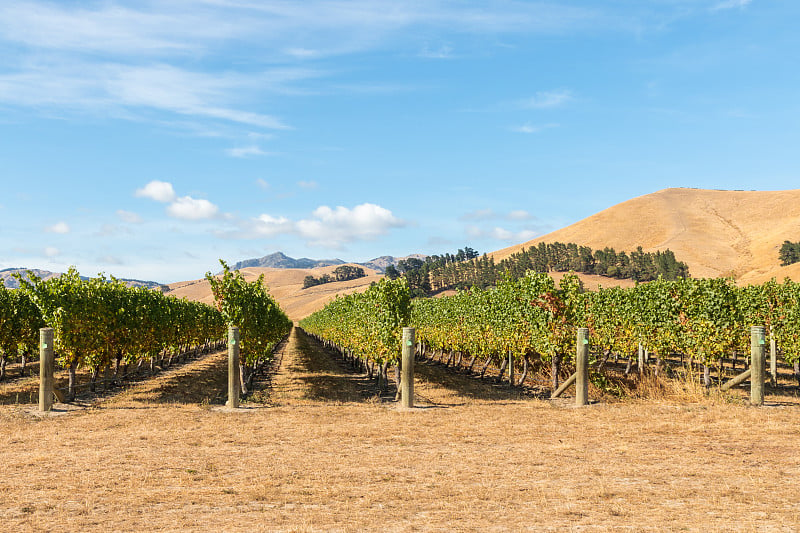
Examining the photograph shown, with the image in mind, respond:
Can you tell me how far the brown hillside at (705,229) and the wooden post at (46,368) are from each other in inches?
4367

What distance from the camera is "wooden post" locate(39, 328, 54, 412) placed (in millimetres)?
13219

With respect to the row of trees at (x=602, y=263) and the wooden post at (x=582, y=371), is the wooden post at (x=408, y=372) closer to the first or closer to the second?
the wooden post at (x=582, y=371)

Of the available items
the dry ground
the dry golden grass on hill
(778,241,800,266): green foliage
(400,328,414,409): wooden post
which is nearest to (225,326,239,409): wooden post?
the dry ground

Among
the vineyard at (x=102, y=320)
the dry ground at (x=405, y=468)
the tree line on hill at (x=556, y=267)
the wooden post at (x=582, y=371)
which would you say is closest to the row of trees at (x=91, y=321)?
the vineyard at (x=102, y=320)

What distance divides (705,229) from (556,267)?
56.6 metres

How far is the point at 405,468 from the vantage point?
312 inches

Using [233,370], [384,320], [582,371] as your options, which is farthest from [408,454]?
[384,320]

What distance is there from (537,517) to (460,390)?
13.0m

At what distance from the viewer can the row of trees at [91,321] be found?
15.4m

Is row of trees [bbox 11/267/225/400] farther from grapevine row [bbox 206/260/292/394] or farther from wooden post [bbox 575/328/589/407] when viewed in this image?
wooden post [bbox 575/328/589/407]

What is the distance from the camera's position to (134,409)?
13969 mm

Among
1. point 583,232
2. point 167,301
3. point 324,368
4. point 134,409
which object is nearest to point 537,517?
point 134,409

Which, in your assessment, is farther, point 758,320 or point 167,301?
point 167,301

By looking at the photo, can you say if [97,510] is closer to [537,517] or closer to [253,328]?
[537,517]
